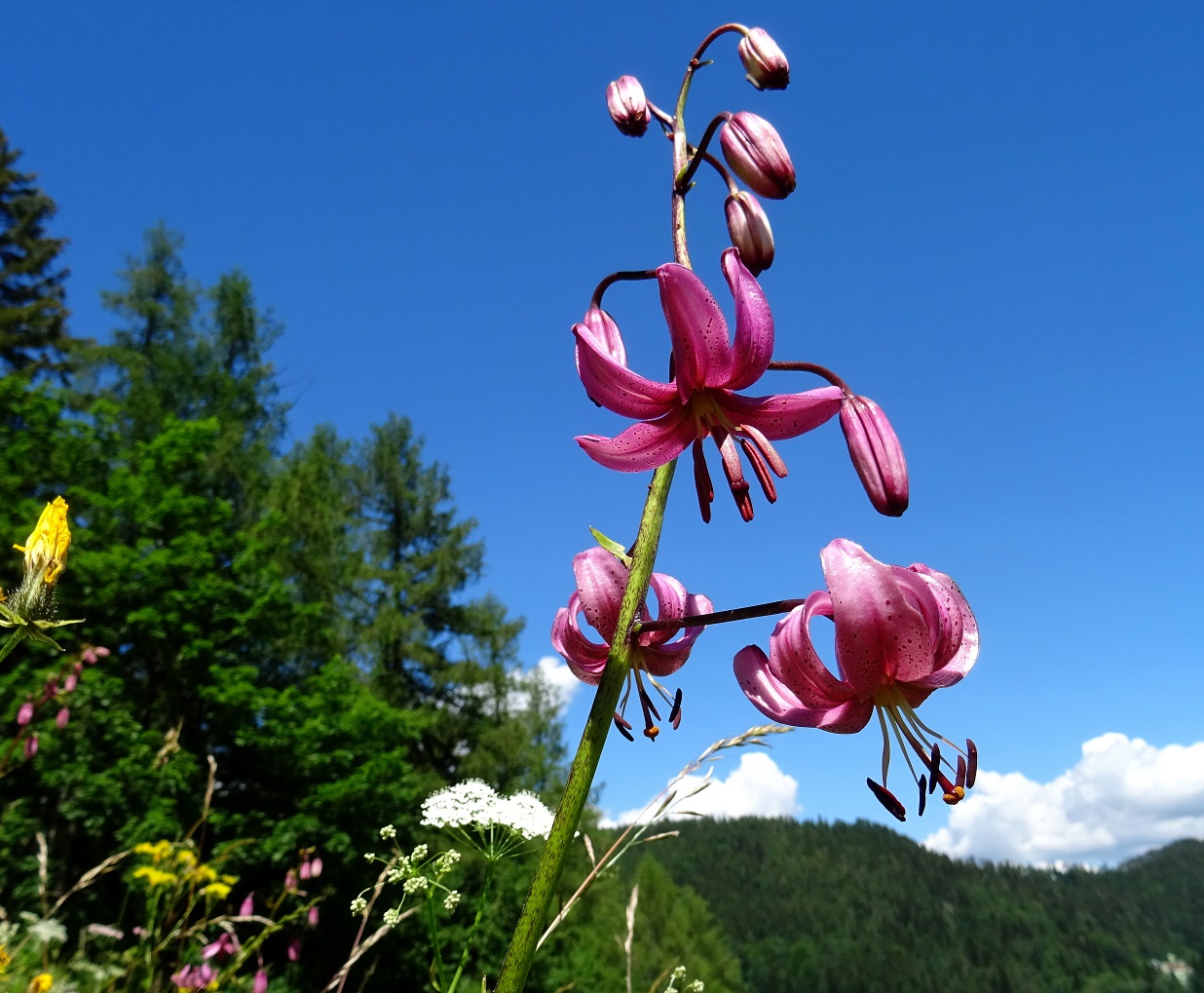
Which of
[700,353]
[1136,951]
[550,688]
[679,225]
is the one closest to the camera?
[700,353]

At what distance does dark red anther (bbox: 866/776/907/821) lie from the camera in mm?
691

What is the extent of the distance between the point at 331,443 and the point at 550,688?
20.1 feet

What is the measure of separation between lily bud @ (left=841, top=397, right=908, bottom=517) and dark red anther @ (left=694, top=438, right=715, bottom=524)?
5.0 inches

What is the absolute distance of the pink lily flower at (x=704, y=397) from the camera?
702 millimetres

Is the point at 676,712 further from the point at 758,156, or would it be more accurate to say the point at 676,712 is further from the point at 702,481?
the point at 758,156

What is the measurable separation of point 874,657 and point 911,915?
97.9 metres

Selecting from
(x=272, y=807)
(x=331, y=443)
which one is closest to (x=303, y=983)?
(x=272, y=807)

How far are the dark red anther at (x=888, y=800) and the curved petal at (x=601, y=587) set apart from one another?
0.91 feet

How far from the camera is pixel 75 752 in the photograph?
8586 mm

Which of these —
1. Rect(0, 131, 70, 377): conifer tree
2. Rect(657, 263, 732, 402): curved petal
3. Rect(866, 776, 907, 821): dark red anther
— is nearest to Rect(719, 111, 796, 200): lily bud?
Rect(657, 263, 732, 402): curved petal

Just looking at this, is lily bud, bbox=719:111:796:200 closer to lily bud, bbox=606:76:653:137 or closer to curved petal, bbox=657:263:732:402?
lily bud, bbox=606:76:653:137

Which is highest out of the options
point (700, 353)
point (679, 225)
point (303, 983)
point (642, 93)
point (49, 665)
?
point (49, 665)

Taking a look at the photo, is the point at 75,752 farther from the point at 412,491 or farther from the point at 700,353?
the point at 700,353

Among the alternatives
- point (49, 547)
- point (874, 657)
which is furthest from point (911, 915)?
point (49, 547)
